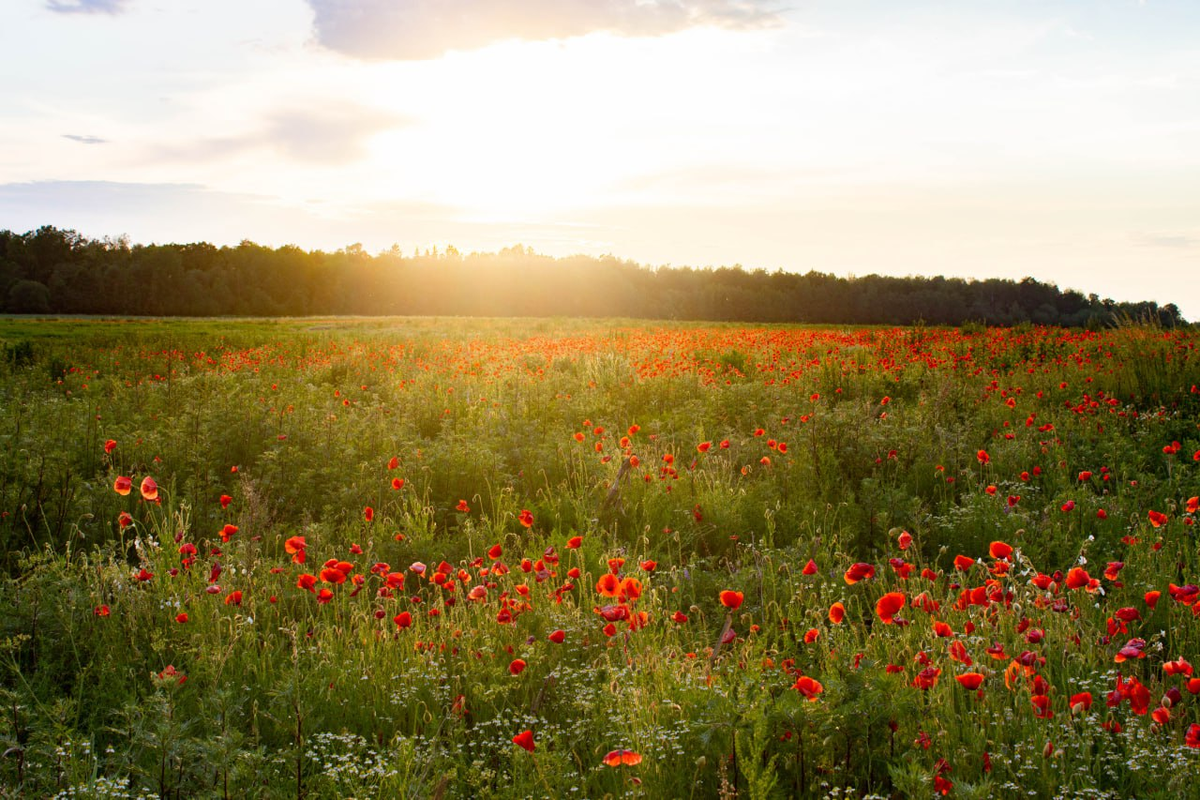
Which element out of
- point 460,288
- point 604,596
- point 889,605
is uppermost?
point 460,288

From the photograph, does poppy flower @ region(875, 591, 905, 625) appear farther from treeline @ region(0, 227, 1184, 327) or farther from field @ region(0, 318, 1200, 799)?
treeline @ region(0, 227, 1184, 327)

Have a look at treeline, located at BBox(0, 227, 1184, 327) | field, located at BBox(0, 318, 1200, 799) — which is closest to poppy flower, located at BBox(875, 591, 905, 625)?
field, located at BBox(0, 318, 1200, 799)

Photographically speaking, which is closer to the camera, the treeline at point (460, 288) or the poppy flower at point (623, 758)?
the poppy flower at point (623, 758)

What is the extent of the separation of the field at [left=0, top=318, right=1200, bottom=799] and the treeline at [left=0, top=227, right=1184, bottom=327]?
40881 mm

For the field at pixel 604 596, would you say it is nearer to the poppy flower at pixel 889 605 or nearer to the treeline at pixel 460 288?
the poppy flower at pixel 889 605

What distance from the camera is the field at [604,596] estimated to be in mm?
2545

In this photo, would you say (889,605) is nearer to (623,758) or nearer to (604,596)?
(623,758)

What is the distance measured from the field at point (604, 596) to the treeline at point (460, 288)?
134ft

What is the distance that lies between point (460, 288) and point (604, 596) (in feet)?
204

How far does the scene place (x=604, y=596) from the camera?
360 cm

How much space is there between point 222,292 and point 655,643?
66.7 m

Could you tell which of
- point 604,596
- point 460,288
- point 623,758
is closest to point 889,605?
point 623,758

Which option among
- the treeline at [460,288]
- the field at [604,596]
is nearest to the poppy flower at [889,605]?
the field at [604,596]

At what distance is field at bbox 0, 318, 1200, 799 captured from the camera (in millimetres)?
2545
